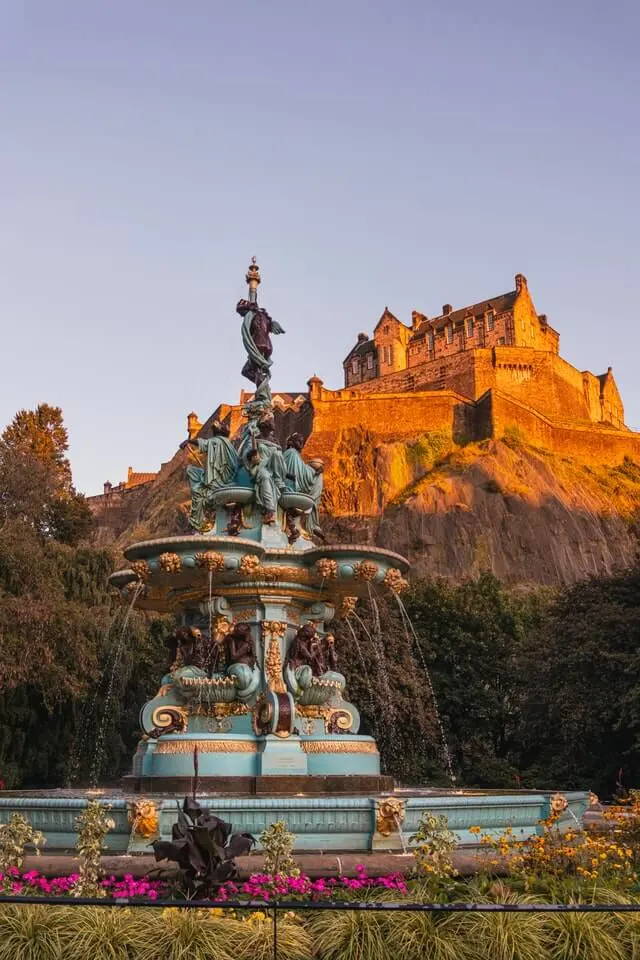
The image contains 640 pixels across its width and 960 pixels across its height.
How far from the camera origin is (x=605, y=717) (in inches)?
927

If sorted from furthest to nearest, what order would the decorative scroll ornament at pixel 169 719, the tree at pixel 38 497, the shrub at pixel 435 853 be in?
the tree at pixel 38 497, the decorative scroll ornament at pixel 169 719, the shrub at pixel 435 853

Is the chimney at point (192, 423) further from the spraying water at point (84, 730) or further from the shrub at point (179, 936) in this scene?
the shrub at point (179, 936)

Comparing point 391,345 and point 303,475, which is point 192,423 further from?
point 303,475

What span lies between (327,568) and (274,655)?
1.40 metres

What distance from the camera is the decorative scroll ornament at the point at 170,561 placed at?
41.0 feet

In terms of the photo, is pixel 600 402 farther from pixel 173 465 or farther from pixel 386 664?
pixel 386 664

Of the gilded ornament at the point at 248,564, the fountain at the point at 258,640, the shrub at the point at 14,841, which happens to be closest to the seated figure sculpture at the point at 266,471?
the fountain at the point at 258,640

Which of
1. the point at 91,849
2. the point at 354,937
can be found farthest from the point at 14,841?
the point at 354,937

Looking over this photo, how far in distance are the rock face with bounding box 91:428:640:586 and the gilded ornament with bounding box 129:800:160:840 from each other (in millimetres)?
55840

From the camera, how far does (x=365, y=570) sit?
13047mm

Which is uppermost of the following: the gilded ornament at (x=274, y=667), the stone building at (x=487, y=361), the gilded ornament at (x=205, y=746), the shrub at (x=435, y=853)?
the stone building at (x=487, y=361)

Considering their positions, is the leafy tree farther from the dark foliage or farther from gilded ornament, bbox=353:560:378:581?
the dark foliage

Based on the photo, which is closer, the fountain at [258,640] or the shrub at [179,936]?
the shrub at [179,936]

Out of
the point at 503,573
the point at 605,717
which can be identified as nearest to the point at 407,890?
the point at 605,717
